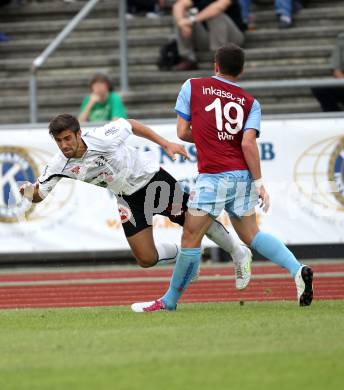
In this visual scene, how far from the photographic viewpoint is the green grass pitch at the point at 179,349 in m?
5.91

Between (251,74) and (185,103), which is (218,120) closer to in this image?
(185,103)

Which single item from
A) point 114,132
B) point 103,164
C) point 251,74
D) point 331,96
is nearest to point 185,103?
point 114,132

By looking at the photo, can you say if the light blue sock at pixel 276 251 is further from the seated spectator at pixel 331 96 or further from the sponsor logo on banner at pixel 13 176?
the seated spectator at pixel 331 96

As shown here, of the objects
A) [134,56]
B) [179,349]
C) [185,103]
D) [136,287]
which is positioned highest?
[185,103]

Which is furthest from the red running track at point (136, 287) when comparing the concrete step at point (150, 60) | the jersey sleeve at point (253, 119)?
the concrete step at point (150, 60)

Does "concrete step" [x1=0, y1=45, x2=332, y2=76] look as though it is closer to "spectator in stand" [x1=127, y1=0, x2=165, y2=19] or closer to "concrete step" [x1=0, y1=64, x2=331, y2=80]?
"concrete step" [x1=0, y1=64, x2=331, y2=80]

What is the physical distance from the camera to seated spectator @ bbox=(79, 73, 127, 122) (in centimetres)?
1526

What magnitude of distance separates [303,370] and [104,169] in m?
3.61

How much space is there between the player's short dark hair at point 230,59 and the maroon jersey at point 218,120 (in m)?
0.11

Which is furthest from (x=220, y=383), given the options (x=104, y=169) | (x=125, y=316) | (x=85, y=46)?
(x=85, y=46)

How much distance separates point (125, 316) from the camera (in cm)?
893

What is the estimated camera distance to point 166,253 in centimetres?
979

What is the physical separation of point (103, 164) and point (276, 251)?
1533 millimetres

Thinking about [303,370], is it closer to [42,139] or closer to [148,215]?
[148,215]
